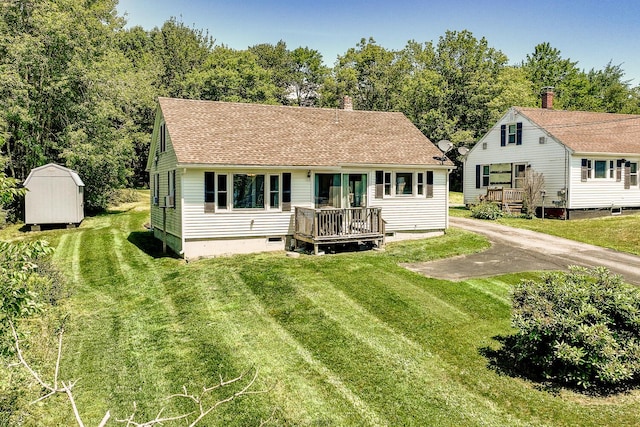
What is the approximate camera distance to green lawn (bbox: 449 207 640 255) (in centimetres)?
1778

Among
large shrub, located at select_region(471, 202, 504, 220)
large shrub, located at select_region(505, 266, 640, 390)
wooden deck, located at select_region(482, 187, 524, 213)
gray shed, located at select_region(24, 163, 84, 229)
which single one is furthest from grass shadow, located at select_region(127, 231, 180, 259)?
wooden deck, located at select_region(482, 187, 524, 213)

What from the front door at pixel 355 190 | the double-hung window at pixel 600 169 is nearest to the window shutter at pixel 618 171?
the double-hung window at pixel 600 169

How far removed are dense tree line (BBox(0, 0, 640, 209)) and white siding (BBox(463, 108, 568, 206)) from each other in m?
8.84

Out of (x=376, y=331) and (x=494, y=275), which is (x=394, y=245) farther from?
(x=376, y=331)

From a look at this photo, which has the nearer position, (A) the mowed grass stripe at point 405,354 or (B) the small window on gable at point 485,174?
(A) the mowed grass stripe at point 405,354

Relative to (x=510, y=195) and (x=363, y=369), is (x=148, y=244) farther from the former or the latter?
(x=510, y=195)

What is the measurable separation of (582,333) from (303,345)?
4645 mm

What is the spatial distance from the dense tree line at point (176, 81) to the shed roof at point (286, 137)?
6967mm

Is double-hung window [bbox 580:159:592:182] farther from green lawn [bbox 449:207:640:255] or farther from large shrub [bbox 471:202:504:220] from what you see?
large shrub [bbox 471:202:504:220]

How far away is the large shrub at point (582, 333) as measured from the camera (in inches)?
261

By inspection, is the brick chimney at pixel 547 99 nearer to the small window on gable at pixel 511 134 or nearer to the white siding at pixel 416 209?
the small window on gable at pixel 511 134

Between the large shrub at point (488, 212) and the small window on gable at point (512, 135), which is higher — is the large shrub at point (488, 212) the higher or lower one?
the lower one

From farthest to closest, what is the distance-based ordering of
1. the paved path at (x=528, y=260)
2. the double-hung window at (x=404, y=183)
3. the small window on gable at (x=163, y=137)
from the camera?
the small window on gable at (x=163, y=137) < the double-hung window at (x=404, y=183) < the paved path at (x=528, y=260)

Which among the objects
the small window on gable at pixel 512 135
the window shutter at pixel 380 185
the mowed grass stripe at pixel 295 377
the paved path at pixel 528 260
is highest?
the small window on gable at pixel 512 135
